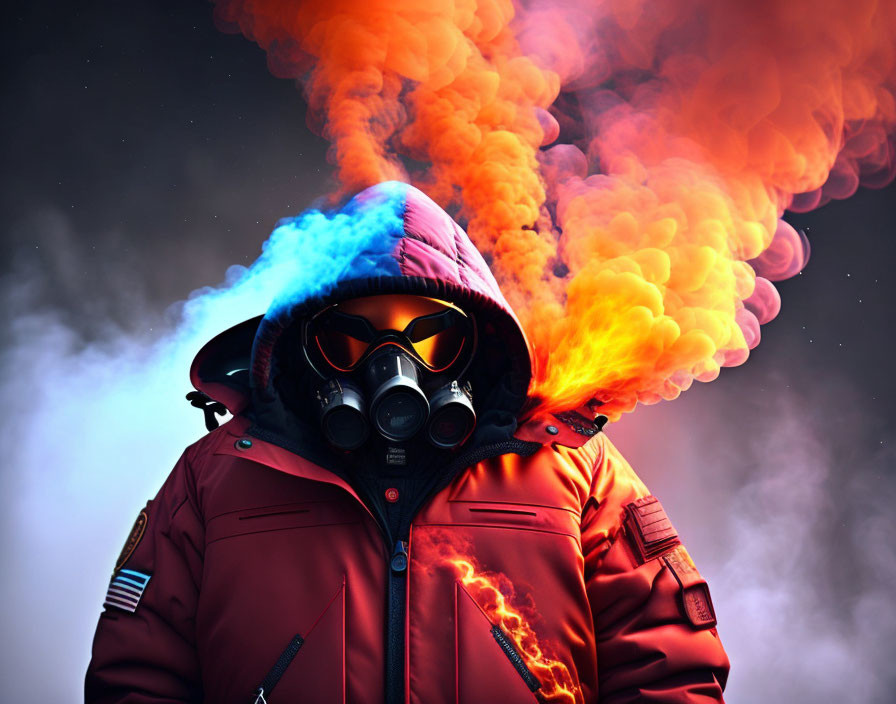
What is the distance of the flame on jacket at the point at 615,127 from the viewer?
3.21 metres

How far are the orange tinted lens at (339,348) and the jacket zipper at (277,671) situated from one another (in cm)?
90

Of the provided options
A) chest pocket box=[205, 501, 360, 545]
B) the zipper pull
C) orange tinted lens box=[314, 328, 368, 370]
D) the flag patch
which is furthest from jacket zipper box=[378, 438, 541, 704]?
the flag patch

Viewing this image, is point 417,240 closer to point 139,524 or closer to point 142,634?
point 139,524

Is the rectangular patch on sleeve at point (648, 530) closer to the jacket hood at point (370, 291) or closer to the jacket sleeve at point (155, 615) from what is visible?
the jacket hood at point (370, 291)

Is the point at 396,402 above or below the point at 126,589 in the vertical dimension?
above

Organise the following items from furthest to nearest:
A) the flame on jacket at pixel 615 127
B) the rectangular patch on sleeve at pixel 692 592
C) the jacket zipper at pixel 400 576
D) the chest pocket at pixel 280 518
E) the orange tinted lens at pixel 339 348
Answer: the flame on jacket at pixel 615 127 → the orange tinted lens at pixel 339 348 → the chest pocket at pixel 280 518 → the rectangular patch on sleeve at pixel 692 592 → the jacket zipper at pixel 400 576

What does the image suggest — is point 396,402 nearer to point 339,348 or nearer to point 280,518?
point 339,348

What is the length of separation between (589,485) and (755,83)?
2.29 m

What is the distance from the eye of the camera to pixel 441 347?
7.87 feet

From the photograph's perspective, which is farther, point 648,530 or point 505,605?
point 648,530

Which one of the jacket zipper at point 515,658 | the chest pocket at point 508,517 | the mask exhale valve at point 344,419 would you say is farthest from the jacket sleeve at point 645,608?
the mask exhale valve at point 344,419

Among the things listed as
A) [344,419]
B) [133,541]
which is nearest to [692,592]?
[344,419]

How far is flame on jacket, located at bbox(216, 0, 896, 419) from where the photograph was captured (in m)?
3.21

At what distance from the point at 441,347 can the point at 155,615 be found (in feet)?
4.17
